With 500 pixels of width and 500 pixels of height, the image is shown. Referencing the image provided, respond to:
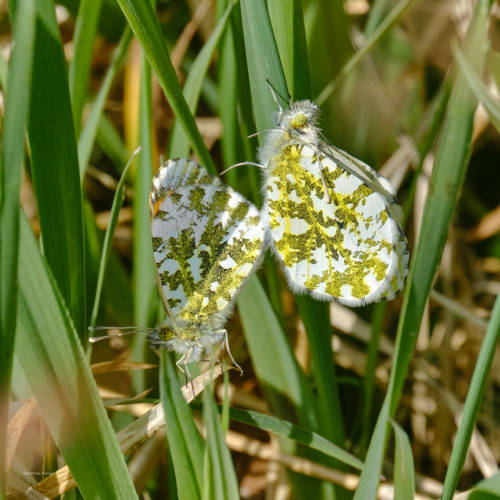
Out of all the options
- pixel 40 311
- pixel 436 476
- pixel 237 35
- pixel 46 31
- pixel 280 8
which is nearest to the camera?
pixel 40 311

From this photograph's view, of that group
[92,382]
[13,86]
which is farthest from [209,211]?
[13,86]

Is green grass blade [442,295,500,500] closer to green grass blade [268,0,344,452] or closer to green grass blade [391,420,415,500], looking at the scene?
green grass blade [391,420,415,500]

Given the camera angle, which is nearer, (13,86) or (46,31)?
(13,86)

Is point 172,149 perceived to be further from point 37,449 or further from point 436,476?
point 436,476

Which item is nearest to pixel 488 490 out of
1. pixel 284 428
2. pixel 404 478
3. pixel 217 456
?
pixel 404 478

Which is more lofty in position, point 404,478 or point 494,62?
point 494,62

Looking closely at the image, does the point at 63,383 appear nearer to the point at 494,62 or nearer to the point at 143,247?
the point at 143,247
